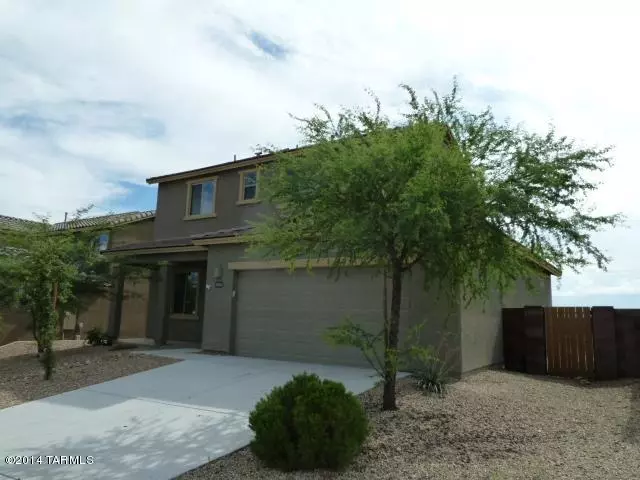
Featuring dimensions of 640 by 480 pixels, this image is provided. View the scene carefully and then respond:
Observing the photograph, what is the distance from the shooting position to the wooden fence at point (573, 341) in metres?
11.6

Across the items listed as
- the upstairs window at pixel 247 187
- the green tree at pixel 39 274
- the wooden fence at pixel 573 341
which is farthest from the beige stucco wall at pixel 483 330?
the green tree at pixel 39 274

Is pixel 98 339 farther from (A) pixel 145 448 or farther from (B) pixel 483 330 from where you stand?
(B) pixel 483 330

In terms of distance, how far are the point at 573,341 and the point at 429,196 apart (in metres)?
7.92

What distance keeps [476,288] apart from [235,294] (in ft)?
24.4

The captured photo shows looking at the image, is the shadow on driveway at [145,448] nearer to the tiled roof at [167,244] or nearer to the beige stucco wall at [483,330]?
the beige stucco wall at [483,330]

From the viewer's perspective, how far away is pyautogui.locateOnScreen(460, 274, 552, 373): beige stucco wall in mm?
10750

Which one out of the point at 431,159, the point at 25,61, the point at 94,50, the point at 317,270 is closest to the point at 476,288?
the point at 431,159

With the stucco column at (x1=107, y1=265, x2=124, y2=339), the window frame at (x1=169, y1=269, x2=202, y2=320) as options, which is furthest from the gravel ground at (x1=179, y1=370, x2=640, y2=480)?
the stucco column at (x1=107, y1=265, x2=124, y2=339)

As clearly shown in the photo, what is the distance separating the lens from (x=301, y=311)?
12680 millimetres

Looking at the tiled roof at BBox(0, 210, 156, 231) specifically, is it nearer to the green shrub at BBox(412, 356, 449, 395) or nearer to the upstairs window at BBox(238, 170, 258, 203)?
the upstairs window at BBox(238, 170, 258, 203)

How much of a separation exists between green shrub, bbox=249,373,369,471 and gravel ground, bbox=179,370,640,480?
0.15 m

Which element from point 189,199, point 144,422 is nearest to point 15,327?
point 189,199

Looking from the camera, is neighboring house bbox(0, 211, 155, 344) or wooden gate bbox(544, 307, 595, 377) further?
neighboring house bbox(0, 211, 155, 344)

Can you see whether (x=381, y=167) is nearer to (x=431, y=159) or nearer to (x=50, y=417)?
(x=431, y=159)
